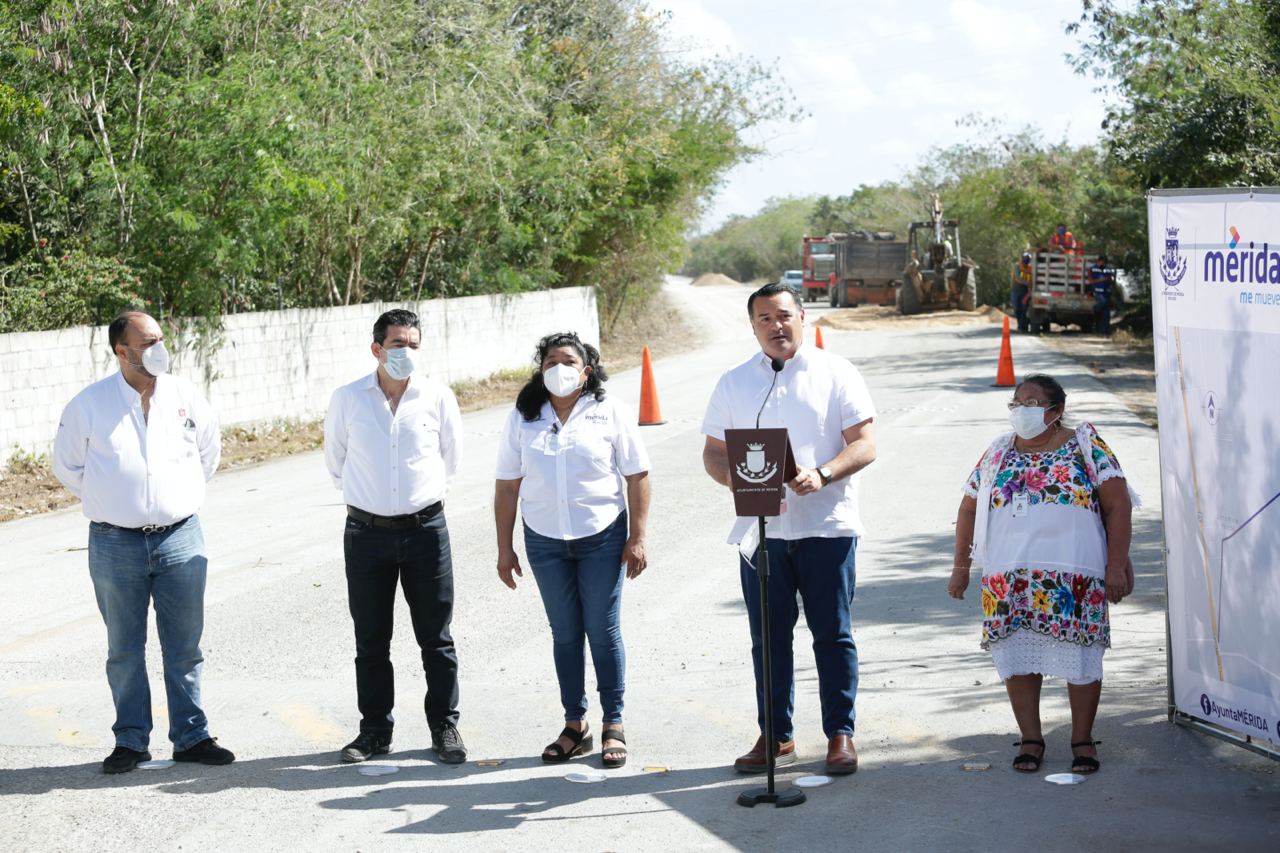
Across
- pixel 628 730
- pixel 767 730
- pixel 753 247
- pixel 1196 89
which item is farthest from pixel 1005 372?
pixel 753 247

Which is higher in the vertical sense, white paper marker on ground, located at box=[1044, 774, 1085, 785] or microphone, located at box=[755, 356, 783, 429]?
microphone, located at box=[755, 356, 783, 429]

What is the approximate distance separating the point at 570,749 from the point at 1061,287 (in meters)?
32.4

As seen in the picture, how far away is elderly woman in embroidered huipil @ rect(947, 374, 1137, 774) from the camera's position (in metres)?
5.57

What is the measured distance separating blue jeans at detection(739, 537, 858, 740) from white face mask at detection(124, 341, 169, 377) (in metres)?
2.52

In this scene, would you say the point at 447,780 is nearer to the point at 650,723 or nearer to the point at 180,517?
the point at 650,723

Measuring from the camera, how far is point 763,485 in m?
5.29

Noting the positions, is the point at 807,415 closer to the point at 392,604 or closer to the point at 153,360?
the point at 392,604

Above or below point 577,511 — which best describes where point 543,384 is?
above

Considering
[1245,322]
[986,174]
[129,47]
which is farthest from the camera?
[986,174]

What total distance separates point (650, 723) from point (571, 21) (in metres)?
29.3

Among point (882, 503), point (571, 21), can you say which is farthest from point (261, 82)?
point (571, 21)

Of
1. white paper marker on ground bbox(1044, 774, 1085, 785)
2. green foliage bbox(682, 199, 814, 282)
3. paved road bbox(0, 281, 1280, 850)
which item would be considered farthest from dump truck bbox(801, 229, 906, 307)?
green foliage bbox(682, 199, 814, 282)

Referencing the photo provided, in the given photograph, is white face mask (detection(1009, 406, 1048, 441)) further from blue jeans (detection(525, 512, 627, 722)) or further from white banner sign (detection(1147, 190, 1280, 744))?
blue jeans (detection(525, 512, 627, 722))

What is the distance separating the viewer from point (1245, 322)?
5199 millimetres
